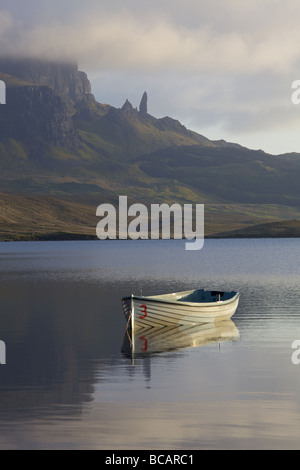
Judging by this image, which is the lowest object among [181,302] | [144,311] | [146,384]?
[146,384]

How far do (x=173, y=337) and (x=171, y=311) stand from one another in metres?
3.27

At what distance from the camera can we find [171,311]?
47.0 metres

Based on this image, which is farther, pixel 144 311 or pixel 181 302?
pixel 181 302

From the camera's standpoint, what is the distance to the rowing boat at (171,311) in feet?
148

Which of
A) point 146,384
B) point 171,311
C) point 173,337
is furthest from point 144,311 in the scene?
point 146,384

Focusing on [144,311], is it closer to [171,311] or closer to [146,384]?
[171,311]

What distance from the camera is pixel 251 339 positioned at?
42.7 meters

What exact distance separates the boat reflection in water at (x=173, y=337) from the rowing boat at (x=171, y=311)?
447 millimetres

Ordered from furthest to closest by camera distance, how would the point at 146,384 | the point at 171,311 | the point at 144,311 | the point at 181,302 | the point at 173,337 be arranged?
the point at 181,302 → the point at 171,311 → the point at 144,311 → the point at 173,337 → the point at 146,384

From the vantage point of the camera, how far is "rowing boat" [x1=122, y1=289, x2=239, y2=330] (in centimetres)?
4509

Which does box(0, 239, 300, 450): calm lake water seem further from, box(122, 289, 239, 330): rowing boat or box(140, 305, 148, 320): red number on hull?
box(140, 305, 148, 320): red number on hull
